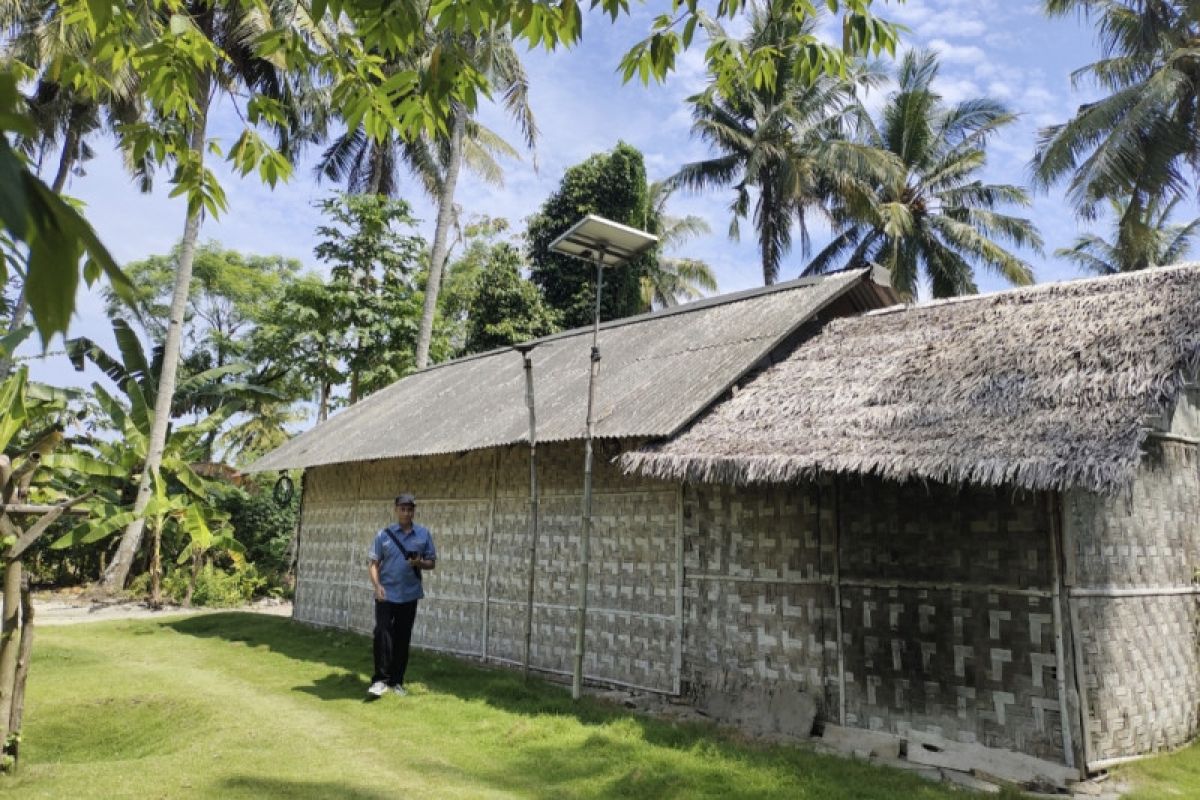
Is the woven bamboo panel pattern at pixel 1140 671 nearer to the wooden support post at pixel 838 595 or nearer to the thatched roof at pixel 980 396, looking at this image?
the thatched roof at pixel 980 396

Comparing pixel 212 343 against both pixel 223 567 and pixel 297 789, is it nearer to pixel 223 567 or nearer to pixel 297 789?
pixel 223 567

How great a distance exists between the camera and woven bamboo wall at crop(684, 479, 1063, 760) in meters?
5.06

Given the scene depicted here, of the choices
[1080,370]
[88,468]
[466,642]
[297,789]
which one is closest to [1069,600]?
[1080,370]

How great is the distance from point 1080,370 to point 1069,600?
1.45 metres

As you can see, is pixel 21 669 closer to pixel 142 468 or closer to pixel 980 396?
pixel 980 396

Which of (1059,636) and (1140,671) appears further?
(1140,671)

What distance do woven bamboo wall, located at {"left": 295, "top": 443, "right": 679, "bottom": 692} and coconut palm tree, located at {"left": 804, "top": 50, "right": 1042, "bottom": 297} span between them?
15.4 m

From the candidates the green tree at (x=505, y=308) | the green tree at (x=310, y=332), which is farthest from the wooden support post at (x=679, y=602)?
the green tree at (x=505, y=308)

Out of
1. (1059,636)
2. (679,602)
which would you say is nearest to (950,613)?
(1059,636)

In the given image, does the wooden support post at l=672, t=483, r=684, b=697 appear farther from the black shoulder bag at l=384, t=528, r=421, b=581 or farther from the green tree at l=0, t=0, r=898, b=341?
the green tree at l=0, t=0, r=898, b=341

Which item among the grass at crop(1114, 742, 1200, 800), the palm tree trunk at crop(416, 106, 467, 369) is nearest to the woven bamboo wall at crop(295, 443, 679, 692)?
the grass at crop(1114, 742, 1200, 800)

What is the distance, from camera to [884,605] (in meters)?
5.64

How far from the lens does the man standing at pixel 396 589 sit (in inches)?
271

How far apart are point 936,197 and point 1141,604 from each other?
1851 cm
